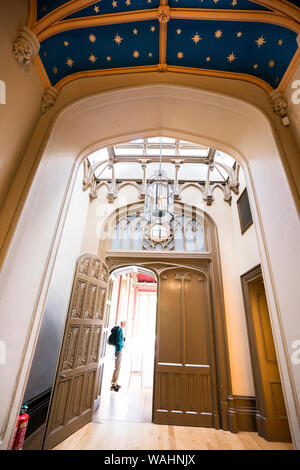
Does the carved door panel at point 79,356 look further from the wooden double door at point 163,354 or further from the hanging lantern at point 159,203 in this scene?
the hanging lantern at point 159,203

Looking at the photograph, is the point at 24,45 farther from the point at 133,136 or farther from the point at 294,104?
the point at 294,104

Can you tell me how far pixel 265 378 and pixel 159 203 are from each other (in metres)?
3.41

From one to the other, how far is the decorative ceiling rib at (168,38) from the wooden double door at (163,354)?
8.61 feet

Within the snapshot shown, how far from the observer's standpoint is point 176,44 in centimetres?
199

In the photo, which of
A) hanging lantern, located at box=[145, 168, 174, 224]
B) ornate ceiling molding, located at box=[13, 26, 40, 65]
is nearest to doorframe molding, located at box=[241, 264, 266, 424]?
hanging lantern, located at box=[145, 168, 174, 224]

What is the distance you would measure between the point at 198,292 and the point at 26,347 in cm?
356

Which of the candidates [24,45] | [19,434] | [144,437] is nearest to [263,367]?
[144,437]

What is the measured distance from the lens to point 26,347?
1.45 m

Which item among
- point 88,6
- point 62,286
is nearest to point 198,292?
point 62,286

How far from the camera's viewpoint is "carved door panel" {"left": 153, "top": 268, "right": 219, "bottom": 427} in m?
3.69

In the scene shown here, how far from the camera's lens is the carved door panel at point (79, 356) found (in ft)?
9.00

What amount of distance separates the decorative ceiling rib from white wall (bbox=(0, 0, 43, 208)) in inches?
5.6

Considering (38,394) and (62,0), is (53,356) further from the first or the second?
(62,0)

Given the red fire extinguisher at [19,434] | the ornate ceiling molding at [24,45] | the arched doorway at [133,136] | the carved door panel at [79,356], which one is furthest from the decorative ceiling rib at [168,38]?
the red fire extinguisher at [19,434]
